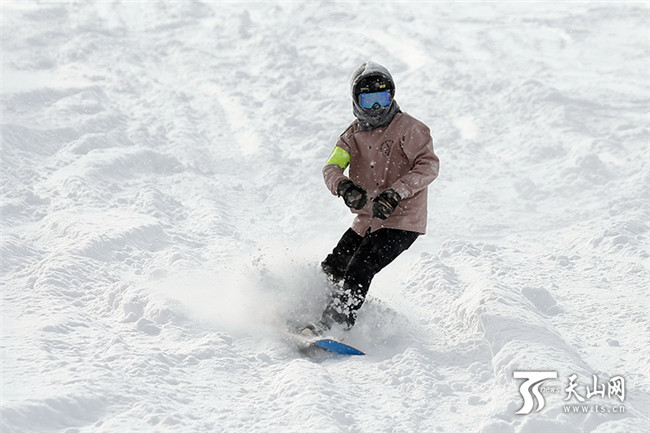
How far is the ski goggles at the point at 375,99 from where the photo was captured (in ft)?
13.2

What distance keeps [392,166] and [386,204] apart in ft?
1.55

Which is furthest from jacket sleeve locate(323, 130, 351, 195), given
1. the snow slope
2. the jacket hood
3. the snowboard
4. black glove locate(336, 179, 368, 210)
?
the snowboard

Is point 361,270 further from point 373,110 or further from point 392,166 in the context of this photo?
point 373,110

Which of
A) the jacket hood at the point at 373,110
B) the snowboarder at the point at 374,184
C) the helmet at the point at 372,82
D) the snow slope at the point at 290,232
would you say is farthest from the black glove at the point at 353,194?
the snow slope at the point at 290,232

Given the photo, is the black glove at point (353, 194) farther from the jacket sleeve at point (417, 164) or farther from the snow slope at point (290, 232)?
the snow slope at point (290, 232)

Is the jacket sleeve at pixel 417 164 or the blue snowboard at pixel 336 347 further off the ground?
the jacket sleeve at pixel 417 164

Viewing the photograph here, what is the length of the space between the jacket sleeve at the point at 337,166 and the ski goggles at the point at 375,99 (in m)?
0.30

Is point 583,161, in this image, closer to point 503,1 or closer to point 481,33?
point 481,33

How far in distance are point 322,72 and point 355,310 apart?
323 inches

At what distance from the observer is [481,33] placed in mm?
13930

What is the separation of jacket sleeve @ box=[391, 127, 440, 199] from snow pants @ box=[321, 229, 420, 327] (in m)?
0.29

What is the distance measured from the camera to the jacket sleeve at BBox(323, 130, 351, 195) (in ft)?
13.2

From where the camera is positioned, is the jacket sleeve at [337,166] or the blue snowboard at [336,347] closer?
the blue snowboard at [336,347]

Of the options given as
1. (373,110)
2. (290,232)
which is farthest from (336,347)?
(290,232)
